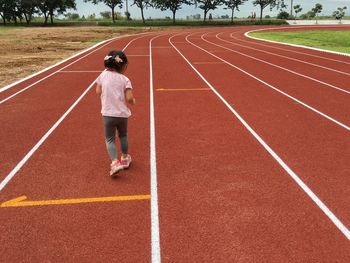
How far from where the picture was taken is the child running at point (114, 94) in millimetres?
4938

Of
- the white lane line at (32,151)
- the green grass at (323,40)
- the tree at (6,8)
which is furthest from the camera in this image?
the tree at (6,8)

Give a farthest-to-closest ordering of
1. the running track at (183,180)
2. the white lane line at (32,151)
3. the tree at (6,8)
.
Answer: the tree at (6,8) → the white lane line at (32,151) → the running track at (183,180)

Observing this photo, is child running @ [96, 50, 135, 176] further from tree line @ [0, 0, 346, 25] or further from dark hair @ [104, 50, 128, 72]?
tree line @ [0, 0, 346, 25]

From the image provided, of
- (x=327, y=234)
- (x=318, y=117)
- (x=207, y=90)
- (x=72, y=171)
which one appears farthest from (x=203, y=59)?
(x=327, y=234)

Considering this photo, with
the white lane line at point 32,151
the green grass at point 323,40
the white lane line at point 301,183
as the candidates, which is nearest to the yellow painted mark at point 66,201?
the white lane line at point 32,151

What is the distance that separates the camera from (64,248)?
3754 mm

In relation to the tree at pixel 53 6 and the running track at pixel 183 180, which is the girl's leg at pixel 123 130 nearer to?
the running track at pixel 183 180

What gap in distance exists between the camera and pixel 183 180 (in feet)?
17.4

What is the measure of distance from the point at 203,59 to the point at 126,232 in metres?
16.2

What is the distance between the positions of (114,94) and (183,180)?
154 cm

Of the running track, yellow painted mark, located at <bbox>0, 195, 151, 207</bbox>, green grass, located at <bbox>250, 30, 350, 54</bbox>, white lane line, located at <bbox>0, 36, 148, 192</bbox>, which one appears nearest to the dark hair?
the running track

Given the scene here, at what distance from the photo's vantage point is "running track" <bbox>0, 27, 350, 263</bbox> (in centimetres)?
380

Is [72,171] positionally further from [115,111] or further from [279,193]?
[279,193]

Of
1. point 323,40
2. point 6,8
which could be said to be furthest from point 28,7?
point 323,40
